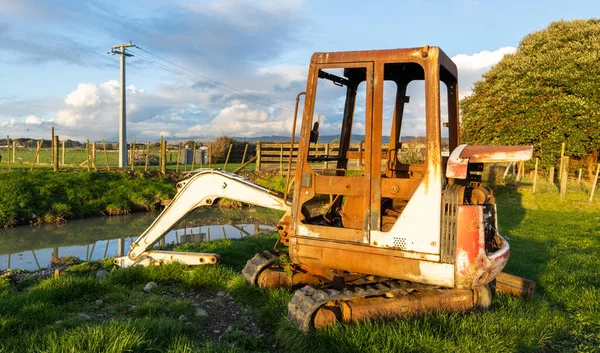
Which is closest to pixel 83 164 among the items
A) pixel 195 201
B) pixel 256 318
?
pixel 195 201

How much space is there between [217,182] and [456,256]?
10.7 ft

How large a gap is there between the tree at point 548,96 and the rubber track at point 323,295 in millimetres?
20856

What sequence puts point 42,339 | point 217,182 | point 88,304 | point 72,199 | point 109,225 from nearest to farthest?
point 42,339 < point 88,304 < point 217,182 < point 109,225 < point 72,199

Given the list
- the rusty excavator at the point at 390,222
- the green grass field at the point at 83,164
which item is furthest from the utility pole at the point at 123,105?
the rusty excavator at the point at 390,222

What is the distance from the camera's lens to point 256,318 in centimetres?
530

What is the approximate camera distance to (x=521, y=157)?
4.21 metres

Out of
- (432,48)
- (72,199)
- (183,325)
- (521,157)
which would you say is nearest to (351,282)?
(183,325)

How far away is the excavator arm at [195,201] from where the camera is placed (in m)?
6.00

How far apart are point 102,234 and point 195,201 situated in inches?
331

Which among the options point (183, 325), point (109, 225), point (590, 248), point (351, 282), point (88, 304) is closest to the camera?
point (183, 325)

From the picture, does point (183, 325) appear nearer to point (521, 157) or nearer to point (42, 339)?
point (42, 339)

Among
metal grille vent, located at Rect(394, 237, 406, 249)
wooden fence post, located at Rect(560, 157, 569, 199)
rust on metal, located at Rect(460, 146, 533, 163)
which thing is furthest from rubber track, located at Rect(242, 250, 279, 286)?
wooden fence post, located at Rect(560, 157, 569, 199)

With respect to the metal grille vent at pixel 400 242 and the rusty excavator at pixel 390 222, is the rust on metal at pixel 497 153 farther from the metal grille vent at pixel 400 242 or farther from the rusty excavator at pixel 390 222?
the metal grille vent at pixel 400 242

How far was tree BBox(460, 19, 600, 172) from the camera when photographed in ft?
71.5
